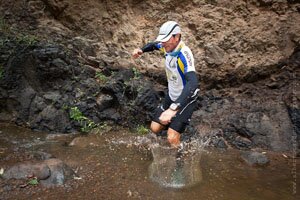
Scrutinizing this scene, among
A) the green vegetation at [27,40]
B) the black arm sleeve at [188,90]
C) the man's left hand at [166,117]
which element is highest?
the black arm sleeve at [188,90]

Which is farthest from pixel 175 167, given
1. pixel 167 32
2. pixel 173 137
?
pixel 167 32

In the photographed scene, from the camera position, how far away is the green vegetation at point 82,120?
5.71 meters

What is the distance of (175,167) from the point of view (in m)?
4.40

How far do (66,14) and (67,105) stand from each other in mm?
2054

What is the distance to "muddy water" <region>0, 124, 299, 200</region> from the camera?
371 centimetres

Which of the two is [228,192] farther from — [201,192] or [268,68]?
[268,68]

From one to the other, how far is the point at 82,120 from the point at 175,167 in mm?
2181

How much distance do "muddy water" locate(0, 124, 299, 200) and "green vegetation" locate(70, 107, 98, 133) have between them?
225 millimetres

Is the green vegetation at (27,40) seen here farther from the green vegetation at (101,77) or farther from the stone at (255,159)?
the stone at (255,159)

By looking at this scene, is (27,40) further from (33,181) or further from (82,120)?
(33,181)

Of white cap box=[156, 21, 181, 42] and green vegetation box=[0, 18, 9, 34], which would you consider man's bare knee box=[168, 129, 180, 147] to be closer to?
white cap box=[156, 21, 181, 42]

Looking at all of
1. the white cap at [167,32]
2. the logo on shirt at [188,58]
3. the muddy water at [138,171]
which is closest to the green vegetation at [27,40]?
the muddy water at [138,171]

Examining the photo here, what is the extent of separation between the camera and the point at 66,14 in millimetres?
6617

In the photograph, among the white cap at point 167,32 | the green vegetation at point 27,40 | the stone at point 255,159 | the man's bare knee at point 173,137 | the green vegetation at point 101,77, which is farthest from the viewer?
the green vegetation at point 101,77
